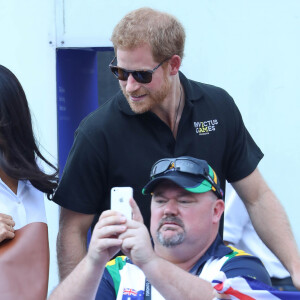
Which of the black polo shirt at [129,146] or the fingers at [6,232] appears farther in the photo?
the black polo shirt at [129,146]

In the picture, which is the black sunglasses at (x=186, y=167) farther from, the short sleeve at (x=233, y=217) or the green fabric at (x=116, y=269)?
the short sleeve at (x=233, y=217)

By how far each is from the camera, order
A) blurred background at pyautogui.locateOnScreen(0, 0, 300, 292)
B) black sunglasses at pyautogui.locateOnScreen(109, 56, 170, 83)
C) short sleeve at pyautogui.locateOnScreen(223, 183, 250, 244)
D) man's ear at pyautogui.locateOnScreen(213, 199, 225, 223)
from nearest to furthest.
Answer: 1. man's ear at pyautogui.locateOnScreen(213, 199, 225, 223)
2. black sunglasses at pyautogui.locateOnScreen(109, 56, 170, 83)
3. short sleeve at pyautogui.locateOnScreen(223, 183, 250, 244)
4. blurred background at pyautogui.locateOnScreen(0, 0, 300, 292)

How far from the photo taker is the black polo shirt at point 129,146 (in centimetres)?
284

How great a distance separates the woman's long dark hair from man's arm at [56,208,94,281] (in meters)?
0.17

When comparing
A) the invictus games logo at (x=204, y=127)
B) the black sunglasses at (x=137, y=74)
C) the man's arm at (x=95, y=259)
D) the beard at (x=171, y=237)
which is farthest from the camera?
the invictus games logo at (x=204, y=127)

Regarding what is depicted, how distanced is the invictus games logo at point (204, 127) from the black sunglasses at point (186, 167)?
43 centimetres

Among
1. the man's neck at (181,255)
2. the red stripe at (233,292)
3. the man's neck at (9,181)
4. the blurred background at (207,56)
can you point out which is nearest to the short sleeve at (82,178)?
the man's neck at (9,181)

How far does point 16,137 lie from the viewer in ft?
9.26

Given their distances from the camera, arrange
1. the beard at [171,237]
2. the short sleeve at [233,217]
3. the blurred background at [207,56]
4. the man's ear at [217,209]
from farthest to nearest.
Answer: the blurred background at [207,56] → the short sleeve at [233,217] → the man's ear at [217,209] → the beard at [171,237]

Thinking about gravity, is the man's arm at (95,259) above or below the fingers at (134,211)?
below

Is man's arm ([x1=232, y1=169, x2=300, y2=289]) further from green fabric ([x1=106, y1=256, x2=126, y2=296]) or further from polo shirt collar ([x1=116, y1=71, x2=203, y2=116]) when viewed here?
green fabric ([x1=106, y1=256, x2=126, y2=296])

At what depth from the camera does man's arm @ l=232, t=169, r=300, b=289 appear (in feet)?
9.29

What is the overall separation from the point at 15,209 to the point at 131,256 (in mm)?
793

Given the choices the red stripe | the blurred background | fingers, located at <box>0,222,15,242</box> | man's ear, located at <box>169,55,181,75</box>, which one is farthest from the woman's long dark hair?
the blurred background
